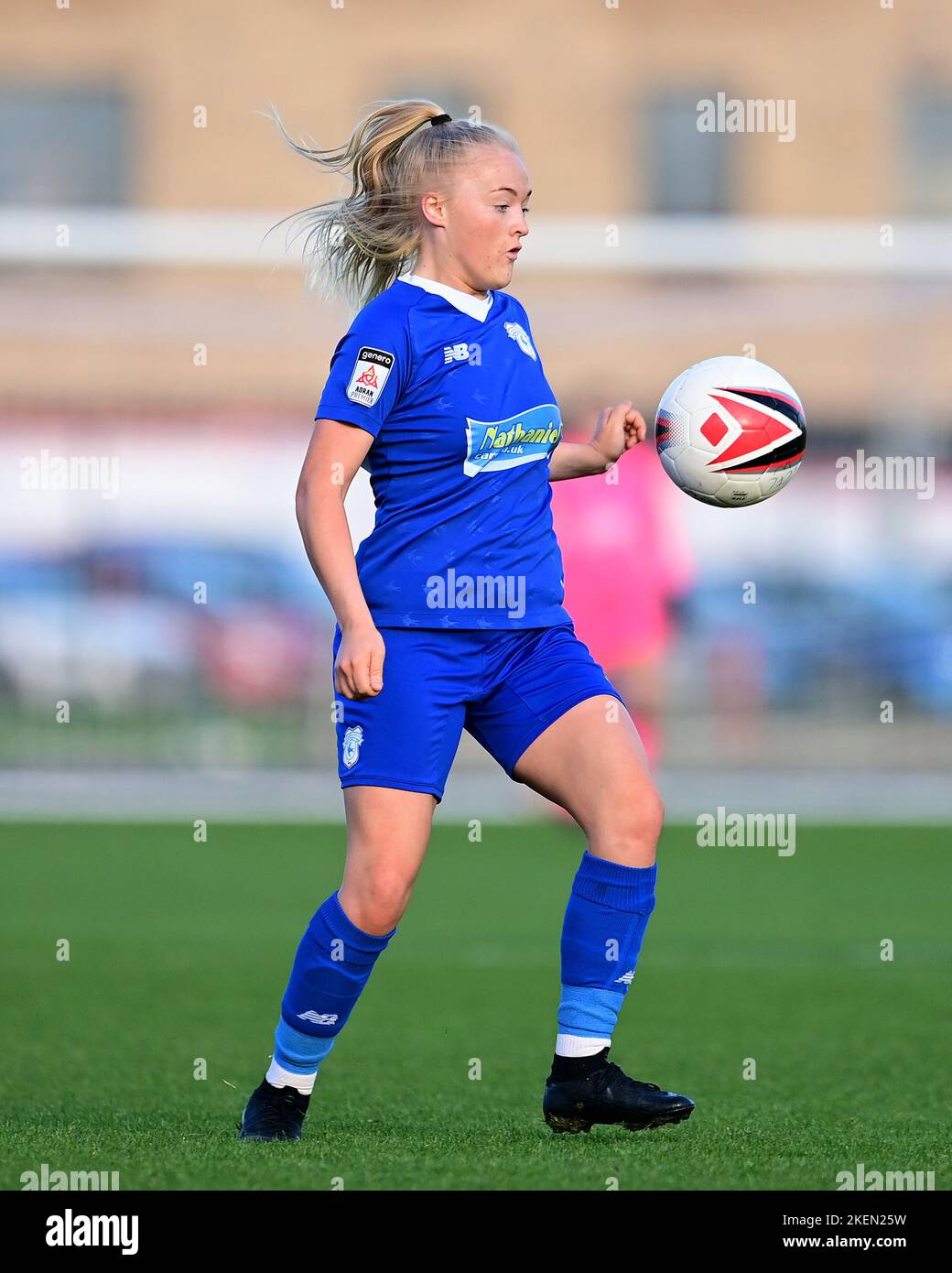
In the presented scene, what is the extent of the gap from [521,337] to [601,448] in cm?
29

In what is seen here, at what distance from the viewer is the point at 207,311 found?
45.5ft

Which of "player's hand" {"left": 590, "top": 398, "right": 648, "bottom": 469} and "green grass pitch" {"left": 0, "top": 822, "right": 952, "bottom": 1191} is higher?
Result: "player's hand" {"left": 590, "top": 398, "right": 648, "bottom": 469}

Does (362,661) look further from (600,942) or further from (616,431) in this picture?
(616,431)

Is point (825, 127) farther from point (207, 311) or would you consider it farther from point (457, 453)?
point (457, 453)

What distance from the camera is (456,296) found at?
3.96 m

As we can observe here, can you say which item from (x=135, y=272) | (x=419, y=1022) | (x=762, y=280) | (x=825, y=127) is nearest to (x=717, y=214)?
(x=825, y=127)

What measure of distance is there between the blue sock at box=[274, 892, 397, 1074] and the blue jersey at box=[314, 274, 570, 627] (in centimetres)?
57

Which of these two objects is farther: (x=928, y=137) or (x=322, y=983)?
(x=928, y=137)

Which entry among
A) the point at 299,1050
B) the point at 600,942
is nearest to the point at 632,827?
the point at 600,942

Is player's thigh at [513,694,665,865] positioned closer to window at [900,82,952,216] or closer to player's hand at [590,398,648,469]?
player's hand at [590,398,648,469]

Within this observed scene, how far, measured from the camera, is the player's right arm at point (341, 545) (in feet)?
11.9

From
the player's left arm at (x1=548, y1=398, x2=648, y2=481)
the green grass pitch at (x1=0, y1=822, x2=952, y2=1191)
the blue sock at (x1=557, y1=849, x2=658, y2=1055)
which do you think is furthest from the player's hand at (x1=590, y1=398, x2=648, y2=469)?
the green grass pitch at (x1=0, y1=822, x2=952, y2=1191)

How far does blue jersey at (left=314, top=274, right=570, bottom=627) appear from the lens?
3791 millimetres
